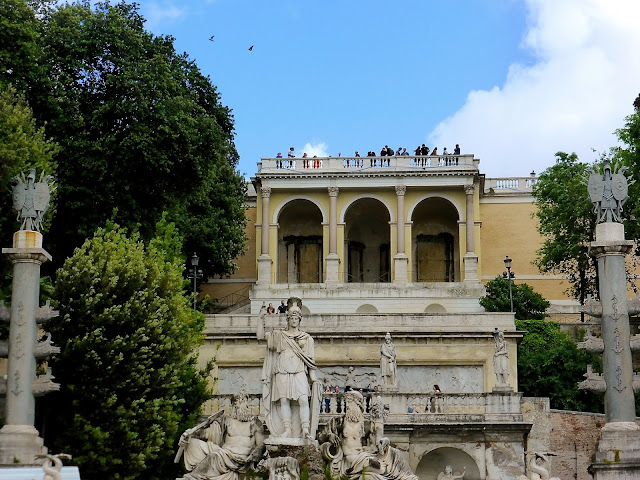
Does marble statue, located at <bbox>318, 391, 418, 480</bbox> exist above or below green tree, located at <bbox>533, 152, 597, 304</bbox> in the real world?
below

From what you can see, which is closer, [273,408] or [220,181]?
[273,408]

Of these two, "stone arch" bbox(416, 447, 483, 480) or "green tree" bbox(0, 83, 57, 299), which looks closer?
"green tree" bbox(0, 83, 57, 299)

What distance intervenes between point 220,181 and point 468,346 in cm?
1606

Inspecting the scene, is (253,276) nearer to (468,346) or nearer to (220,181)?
(220,181)

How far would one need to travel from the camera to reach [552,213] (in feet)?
171

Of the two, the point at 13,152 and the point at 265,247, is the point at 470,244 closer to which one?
the point at 265,247

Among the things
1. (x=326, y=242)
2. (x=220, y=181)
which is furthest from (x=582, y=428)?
(x=326, y=242)

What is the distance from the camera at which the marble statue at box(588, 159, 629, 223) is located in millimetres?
24391

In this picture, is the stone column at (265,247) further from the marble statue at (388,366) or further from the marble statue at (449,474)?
the marble statue at (449,474)

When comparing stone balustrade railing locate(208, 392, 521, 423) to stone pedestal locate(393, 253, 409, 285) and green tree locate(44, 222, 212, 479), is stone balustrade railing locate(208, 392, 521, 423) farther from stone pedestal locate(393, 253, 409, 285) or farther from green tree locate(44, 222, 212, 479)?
stone pedestal locate(393, 253, 409, 285)

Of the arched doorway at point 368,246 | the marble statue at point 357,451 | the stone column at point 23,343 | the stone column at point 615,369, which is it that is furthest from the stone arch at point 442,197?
the marble statue at point 357,451

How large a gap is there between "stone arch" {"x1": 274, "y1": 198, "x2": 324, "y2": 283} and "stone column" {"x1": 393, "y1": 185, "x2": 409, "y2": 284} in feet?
20.0

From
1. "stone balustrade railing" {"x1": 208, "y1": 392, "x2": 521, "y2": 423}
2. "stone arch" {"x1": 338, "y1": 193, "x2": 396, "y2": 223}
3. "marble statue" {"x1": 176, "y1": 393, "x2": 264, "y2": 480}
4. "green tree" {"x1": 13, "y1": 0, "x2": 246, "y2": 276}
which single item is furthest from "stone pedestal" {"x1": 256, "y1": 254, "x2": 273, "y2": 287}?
"marble statue" {"x1": 176, "y1": 393, "x2": 264, "y2": 480}

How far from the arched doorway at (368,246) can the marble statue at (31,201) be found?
4210 cm
